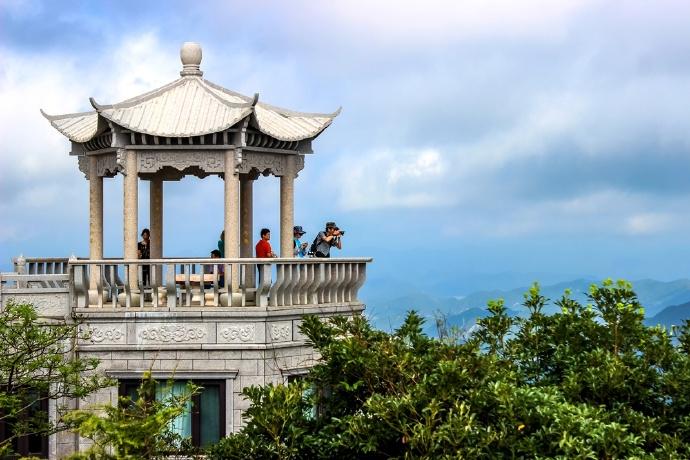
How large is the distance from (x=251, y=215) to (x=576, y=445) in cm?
1151

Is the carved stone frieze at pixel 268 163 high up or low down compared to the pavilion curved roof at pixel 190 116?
down

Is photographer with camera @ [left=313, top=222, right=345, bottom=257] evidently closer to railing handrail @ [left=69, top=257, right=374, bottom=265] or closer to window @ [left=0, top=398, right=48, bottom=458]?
railing handrail @ [left=69, top=257, right=374, bottom=265]

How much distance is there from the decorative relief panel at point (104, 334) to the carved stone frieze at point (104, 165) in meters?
2.83

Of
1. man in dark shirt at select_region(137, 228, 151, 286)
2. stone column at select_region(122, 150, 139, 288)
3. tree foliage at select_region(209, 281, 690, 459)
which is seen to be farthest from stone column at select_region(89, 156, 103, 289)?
tree foliage at select_region(209, 281, 690, 459)

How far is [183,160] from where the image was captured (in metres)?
→ 21.4

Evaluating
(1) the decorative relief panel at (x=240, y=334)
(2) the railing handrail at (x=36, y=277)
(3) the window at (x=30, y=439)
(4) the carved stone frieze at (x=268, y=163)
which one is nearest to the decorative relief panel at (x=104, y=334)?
(2) the railing handrail at (x=36, y=277)

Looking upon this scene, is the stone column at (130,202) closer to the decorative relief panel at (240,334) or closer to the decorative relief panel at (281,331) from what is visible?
the decorative relief panel at (240,334)

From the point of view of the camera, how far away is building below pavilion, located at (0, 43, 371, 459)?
2034cm

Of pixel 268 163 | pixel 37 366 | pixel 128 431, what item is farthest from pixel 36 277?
pixel 128 431

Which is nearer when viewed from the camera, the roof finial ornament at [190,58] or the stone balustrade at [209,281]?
the stone balustrade at [209,281]

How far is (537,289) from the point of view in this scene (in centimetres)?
1852

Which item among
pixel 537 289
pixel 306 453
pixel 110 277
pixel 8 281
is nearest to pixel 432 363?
pixel 306 453

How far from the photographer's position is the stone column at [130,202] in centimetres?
2136

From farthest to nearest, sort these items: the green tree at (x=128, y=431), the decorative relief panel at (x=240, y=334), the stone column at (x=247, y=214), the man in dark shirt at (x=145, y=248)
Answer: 1. the stone column at (x=247, y=214)
2. the man in dark shirt at (x=145, y=248)
3. the decorative relief panel at (x=240, y=334)
4. the green tree at (x=128, y=431)
